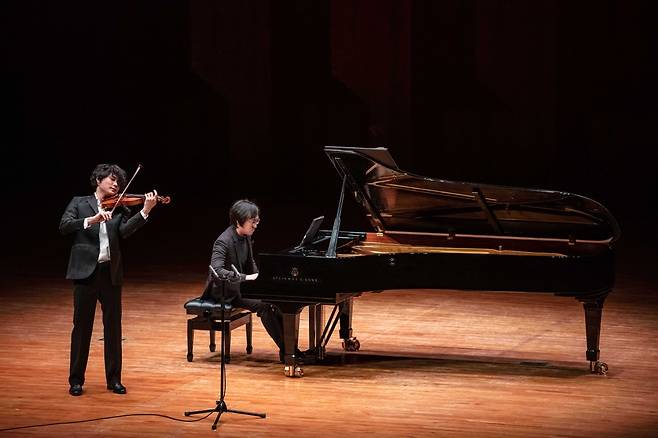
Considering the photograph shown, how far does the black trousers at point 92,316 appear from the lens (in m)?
6.07

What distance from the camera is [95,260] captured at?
19.8ft

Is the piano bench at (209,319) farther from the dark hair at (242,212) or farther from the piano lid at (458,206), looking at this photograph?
the piano lid at (458,206)

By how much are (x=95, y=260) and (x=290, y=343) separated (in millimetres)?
1295

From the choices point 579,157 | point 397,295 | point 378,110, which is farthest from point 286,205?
point 397,295

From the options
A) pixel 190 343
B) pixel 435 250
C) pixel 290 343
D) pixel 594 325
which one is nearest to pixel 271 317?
pixel 290 343

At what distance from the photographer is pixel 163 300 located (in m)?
9.21

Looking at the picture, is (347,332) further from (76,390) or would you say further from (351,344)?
(76,390)

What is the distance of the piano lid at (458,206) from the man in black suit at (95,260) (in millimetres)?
1380

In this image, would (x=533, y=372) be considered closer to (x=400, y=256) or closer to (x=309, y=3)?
(x=400, y=256)

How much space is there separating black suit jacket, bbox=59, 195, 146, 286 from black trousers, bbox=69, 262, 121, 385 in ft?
0.15

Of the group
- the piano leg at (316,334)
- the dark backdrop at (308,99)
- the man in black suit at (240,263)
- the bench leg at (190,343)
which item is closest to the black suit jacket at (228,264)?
the man in black suit at (240,263)

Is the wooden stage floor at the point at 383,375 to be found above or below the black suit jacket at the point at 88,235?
below

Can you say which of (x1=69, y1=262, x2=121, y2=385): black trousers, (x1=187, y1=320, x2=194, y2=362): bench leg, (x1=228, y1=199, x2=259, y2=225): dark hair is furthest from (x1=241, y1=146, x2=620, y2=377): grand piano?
(x1=69, y1=262, x2=121, y2=385): black trousers

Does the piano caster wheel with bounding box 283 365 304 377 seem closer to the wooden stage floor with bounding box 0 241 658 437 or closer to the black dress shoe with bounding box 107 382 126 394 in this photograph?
the wooden stage floor with bounding box 0 241 658 437
